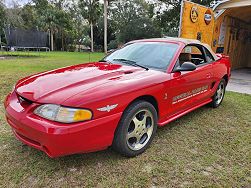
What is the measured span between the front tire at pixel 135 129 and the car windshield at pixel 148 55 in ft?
2.44

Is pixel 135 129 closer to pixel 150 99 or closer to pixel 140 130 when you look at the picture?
pixel 140 130

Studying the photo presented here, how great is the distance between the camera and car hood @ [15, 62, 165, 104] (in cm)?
229

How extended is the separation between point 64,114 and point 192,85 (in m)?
2.22

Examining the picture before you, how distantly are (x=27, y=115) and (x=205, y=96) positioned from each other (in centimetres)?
311

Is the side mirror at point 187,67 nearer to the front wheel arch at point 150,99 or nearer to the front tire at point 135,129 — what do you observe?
the front wheel arch at point 150,99

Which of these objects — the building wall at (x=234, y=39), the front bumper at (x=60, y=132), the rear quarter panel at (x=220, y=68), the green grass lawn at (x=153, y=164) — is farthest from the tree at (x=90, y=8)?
the front bumper at (x=60, y=132)

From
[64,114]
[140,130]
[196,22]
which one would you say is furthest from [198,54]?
[196,22]

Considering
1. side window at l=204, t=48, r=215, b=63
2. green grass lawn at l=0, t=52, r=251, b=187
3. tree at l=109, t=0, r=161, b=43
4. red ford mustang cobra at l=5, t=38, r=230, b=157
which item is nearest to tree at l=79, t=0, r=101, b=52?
tree at l=109, t=0, r=161, b=43

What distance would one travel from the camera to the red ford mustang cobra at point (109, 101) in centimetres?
216

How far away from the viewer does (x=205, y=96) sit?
4.12 metres

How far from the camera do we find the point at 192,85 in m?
3.57

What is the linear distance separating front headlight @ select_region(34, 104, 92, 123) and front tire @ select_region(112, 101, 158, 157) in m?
0.49

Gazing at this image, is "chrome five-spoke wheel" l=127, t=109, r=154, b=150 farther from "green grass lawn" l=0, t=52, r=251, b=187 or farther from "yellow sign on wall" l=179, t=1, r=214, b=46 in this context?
"yellow sign on wall" l=179, t=1, r=214, b=46

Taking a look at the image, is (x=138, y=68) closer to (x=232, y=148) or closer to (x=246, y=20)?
(x=232, y=148)
